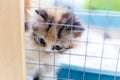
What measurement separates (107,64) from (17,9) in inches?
18.7

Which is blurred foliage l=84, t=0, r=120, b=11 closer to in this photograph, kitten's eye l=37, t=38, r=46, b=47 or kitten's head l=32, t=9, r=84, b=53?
kitten's head l=32, t=9, r=84, b=53

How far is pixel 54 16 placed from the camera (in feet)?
2.78

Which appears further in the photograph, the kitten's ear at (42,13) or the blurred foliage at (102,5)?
the blurred foliage at (102,5)

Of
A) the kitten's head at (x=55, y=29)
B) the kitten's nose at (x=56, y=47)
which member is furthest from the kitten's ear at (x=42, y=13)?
the kitten's nose at (x=56, y=47)

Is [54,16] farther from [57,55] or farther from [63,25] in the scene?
[57,55]

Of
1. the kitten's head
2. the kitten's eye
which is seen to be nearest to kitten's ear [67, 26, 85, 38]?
the kitten's head

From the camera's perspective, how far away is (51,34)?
848 mm

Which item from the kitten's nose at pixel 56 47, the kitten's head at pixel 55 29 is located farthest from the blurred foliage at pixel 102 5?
the kitten's nose at pixel 56 47

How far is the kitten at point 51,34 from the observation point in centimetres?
81

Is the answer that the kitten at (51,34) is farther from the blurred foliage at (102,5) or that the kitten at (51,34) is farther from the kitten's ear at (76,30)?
the blurred foliage at (102,5)

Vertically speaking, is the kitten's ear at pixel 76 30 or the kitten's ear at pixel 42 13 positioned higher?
the kitten's ear at pixel 42 13

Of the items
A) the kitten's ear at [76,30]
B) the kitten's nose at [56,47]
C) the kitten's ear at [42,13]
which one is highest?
the kitten's ear at [42,13]

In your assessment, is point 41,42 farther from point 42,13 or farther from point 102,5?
point 102,5

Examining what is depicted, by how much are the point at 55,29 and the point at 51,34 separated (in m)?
0.03
